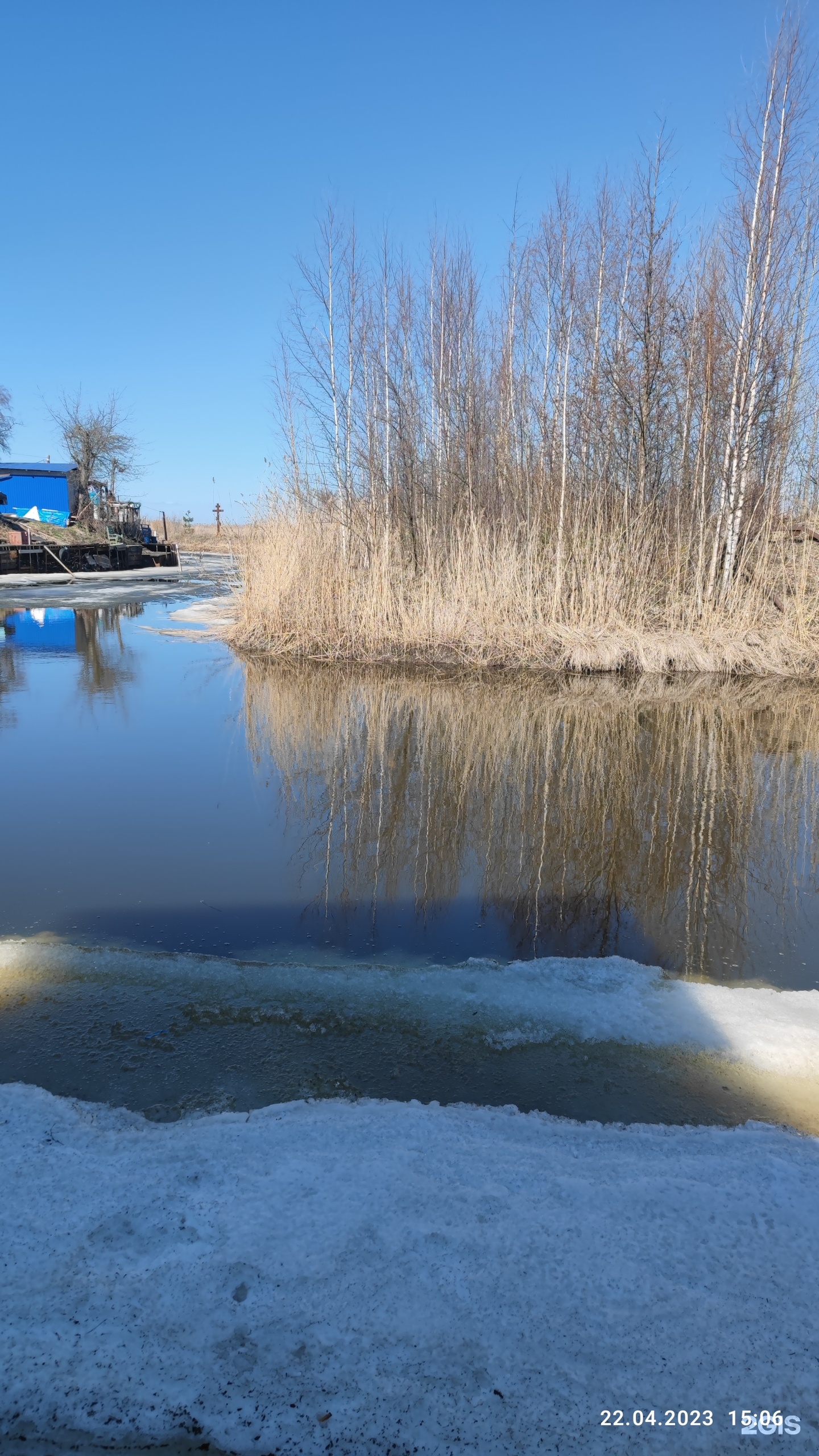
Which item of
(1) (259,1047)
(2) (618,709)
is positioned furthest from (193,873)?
(2) (618,709)

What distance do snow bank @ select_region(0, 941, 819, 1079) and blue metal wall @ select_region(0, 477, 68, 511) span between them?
85.3 ft

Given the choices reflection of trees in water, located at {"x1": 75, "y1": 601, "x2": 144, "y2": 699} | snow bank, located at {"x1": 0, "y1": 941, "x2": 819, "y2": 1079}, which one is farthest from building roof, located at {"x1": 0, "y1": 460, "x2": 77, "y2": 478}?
snow bank, located at {"x1": 0, "y1": 941, "x2": 819, "y2": 1079}

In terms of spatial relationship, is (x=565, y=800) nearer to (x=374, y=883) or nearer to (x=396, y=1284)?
(x=374, y=883)

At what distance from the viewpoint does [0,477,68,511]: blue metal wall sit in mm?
24953

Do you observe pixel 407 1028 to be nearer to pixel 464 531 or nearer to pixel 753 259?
pixel 464 531

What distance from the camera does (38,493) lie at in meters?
25.1

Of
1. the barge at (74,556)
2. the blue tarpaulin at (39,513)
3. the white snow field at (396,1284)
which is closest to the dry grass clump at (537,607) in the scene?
the white snow field at (396,1284)

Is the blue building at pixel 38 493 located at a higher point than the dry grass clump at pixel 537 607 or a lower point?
higher

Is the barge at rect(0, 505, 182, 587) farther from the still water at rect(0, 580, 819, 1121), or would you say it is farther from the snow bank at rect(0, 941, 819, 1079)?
the snow bank at rect(0, 941, 819, 1079)

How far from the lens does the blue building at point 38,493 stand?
24.9m

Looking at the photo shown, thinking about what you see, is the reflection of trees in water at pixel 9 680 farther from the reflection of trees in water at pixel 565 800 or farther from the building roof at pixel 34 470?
A: the building roof at pixel 34 470

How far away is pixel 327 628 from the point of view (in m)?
8.59

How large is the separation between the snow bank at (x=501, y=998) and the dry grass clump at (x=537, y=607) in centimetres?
559

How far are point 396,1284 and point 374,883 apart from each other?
6.20 ft
